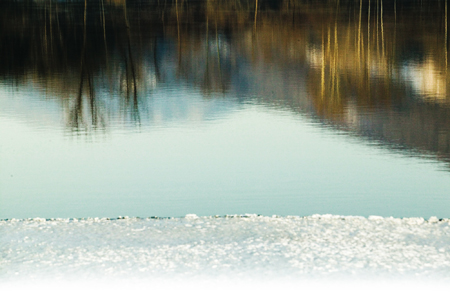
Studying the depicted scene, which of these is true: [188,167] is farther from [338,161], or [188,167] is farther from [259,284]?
[259,284]

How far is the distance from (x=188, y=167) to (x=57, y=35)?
57.4ft

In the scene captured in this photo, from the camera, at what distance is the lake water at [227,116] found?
316 inches

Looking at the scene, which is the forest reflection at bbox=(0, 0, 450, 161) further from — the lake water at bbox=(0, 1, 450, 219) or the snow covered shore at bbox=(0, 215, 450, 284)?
the snow covered shore at bbox=(0, 215, 450, 284)

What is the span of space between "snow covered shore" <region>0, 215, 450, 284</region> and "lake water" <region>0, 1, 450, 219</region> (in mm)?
1218

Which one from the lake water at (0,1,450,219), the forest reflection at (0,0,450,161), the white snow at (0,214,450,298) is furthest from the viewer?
the forest reflection at (0,0,450,161)

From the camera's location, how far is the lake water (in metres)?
8.02

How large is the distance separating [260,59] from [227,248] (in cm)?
1494

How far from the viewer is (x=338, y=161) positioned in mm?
9648

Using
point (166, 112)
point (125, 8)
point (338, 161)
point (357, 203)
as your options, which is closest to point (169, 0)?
point (125, 8)

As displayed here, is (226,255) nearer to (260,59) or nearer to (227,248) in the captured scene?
(227,248)

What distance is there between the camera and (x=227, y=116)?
12.9 meters

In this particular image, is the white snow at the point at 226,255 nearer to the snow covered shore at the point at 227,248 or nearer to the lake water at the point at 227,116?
the snow covered shore at the point at 227,248

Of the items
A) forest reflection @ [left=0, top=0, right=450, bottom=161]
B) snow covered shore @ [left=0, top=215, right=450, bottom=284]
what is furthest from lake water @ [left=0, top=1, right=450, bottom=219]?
snow covered shore @ [left=0, top=215, right=450, bottom=284]

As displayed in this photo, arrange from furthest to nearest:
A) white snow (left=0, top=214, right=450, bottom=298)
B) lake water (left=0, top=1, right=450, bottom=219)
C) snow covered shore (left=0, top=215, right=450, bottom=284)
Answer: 1. lake water (left=0, top=1, right=450, bottom=219)
2. snow covered shore (left=0, top=215, right=450, bottom=284)
3. white snow (left=0, top=214, right=450, bottom=298)
